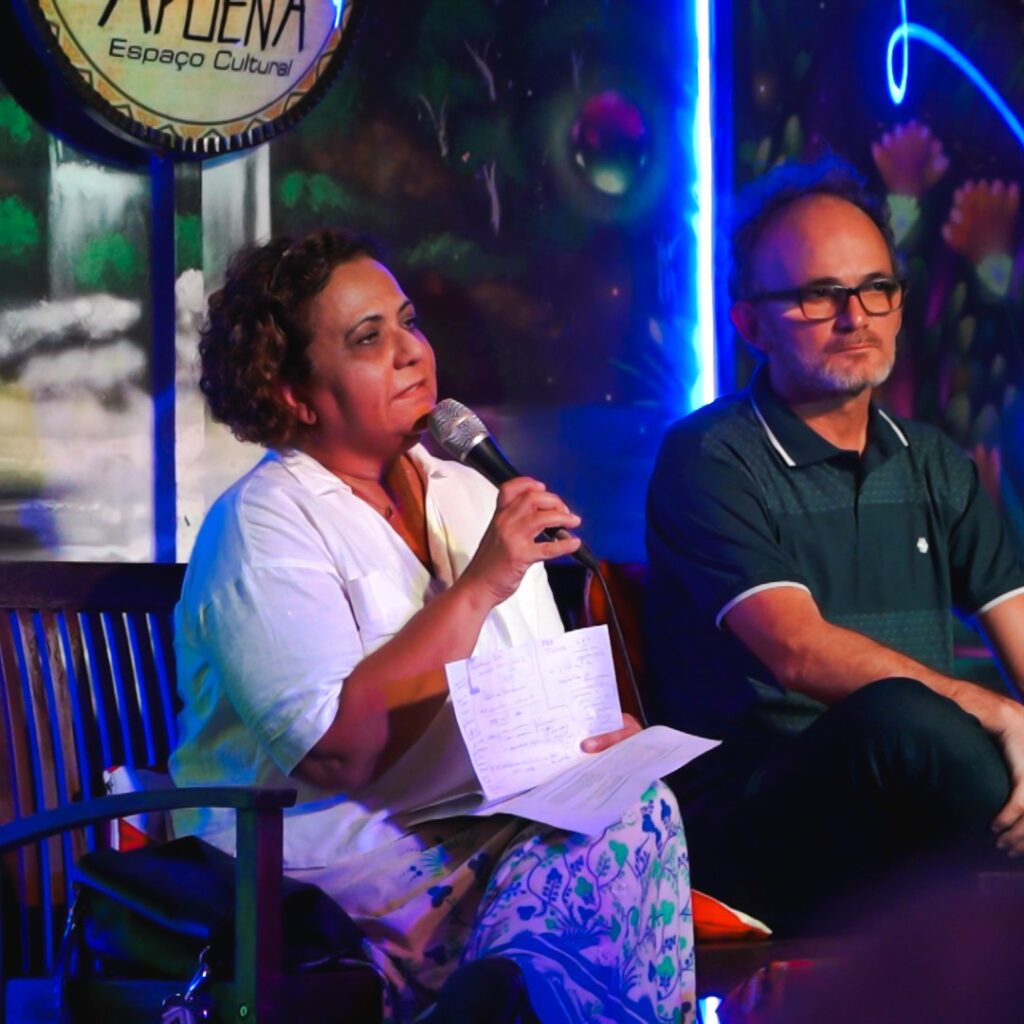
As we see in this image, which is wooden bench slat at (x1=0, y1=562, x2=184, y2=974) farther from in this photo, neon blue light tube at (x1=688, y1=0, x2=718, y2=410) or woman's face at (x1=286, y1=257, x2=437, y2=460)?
neon blue light tube at (x1=688, y1=0, x2=718, y2=410)

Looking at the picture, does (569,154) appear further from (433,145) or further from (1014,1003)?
(1014,1003)

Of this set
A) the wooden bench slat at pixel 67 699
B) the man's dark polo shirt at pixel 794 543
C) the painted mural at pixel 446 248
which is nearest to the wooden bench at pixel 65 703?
the wooden bench slat at pixel 67 699

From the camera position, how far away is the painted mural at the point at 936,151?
3.10 m

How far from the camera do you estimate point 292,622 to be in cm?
188

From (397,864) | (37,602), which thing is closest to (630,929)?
(397,864)

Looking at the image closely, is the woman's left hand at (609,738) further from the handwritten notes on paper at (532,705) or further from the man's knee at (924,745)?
the man's knee at (924,745)

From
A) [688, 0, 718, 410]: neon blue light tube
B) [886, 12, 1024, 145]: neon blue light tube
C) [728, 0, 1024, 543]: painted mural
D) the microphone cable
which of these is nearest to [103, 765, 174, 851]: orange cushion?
the microphone cable

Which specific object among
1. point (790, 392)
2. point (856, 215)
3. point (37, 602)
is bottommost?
point (37, 602)

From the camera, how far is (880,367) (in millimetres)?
2408

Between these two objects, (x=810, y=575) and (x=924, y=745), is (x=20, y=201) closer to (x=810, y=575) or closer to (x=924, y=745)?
(x=810, y=575)

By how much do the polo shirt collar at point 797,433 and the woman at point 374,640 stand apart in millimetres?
458

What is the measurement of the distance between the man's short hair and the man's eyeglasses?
0.29 feet

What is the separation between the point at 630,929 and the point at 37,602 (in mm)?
1016

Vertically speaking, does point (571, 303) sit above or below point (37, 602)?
above
